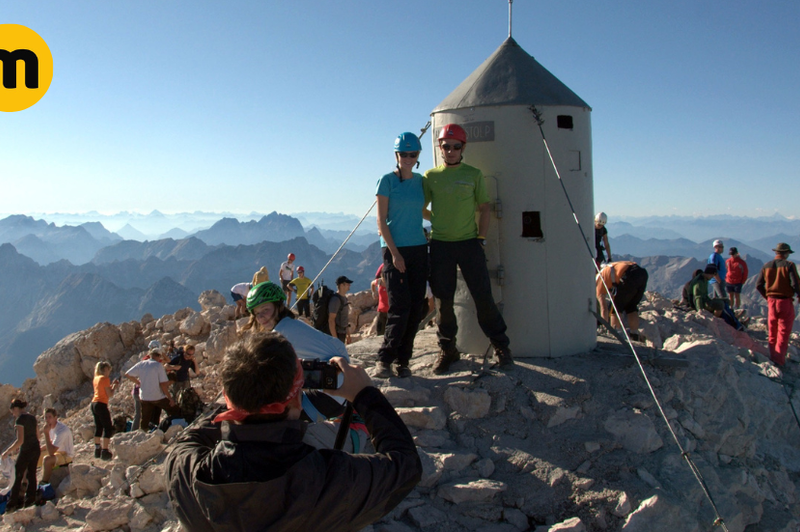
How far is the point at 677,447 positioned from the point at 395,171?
11.7ft

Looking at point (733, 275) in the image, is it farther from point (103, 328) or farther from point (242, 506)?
point (103, 328)

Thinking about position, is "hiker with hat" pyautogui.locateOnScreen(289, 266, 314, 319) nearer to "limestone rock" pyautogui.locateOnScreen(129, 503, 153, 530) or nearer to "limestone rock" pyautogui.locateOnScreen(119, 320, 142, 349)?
"limestone rock" pyautogui.locateOnScreen(119, 320, 142, 349)

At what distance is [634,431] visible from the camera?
15.5 feet

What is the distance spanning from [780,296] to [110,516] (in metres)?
8.96

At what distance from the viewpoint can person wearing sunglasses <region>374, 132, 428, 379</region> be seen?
523 centimetres

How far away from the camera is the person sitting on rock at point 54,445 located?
25.5 feet

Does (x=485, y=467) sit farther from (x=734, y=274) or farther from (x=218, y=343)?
(x=734, y=274)

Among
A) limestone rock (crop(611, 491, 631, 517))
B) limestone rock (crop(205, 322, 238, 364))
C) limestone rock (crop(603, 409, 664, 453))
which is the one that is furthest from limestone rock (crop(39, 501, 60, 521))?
limestone rock (crop(205, 322, 238, 364))

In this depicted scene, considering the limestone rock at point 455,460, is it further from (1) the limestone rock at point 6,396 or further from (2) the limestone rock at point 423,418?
(1) the limestone rock at point 6,396

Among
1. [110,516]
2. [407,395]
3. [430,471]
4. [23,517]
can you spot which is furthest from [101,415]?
[430,471]

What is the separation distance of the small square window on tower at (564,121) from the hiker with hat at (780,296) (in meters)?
4.60

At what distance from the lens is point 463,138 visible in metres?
5.28

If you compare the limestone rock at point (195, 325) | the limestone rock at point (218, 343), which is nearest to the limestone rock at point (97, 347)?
the limestone rock at point (195, 325)

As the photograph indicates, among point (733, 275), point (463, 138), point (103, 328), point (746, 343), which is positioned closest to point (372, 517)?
point (463, 138)
